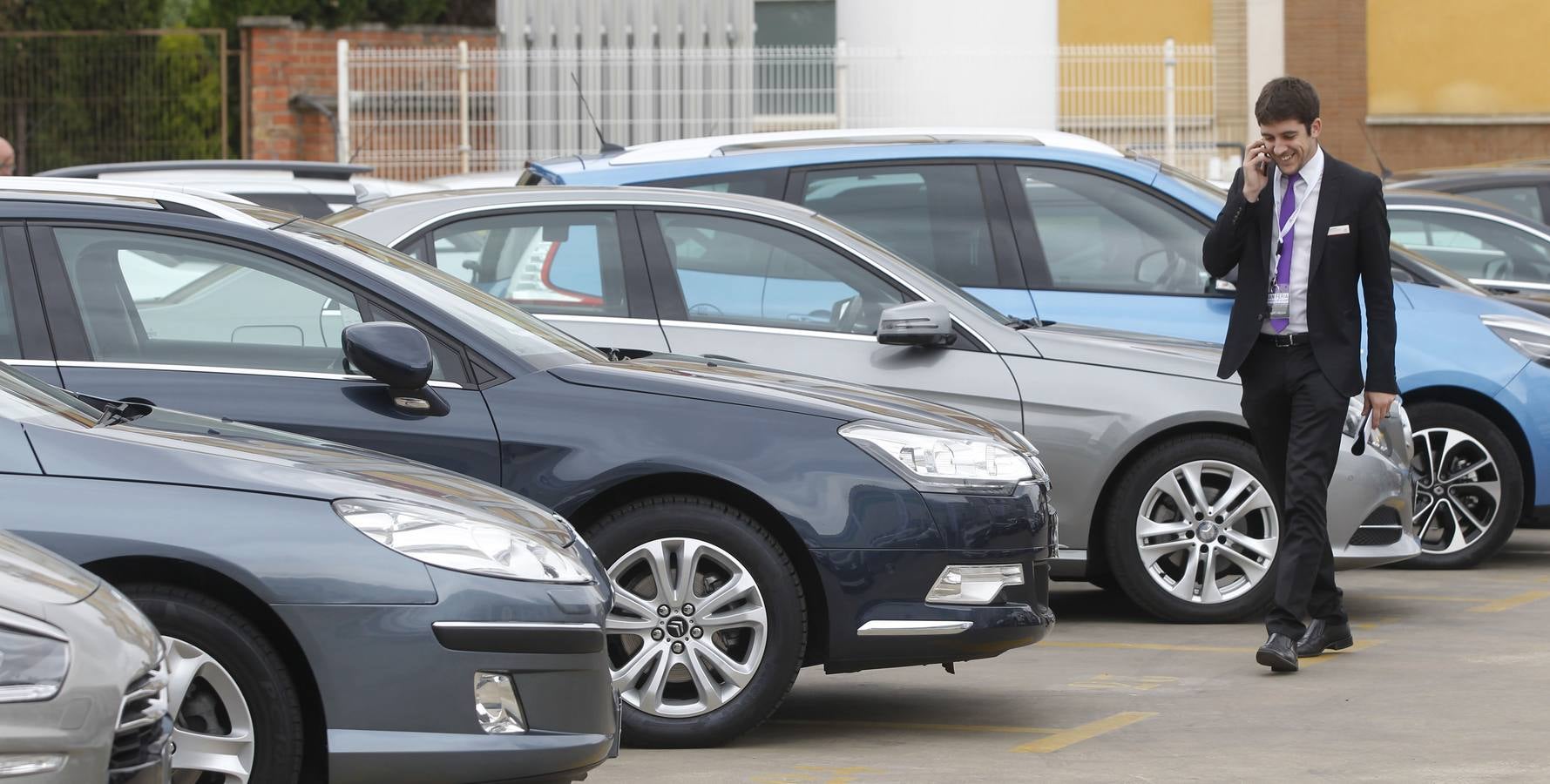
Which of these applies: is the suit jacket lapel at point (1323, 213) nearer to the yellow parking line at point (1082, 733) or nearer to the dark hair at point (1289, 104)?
the dark hair at point (1289, 104)

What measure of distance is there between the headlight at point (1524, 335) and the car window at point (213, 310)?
556 centimetres

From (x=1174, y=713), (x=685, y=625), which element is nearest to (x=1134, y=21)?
(x=1174, y=713)

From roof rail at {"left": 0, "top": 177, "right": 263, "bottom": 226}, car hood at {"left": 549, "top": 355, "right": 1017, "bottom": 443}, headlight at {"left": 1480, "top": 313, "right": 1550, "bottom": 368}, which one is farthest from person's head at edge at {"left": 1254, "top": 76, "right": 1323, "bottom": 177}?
roof rail at {"left": 0, "top": 177, "right": 263, "bottom": 226}

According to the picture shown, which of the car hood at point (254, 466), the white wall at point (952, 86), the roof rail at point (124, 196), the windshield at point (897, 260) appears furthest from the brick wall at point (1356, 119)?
the car hood at point (254, 466)

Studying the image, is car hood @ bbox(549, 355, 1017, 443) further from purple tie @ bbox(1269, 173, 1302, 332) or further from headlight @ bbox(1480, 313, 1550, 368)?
headlight @ bbox(1480, 313, 1550, 368)

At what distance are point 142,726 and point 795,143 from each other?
19.7 feet

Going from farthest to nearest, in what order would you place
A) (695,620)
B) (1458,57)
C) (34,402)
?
(1458,57)
(695,620)
(34,402)

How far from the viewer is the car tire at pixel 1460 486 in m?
9.02

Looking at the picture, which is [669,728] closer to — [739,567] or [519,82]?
[739,567]

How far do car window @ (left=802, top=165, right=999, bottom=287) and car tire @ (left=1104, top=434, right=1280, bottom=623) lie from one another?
4.83ft

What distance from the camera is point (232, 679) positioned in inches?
169

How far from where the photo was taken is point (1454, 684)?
663 cm

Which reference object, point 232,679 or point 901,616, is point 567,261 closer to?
point 901,616

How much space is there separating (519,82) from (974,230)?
43.2 feet
